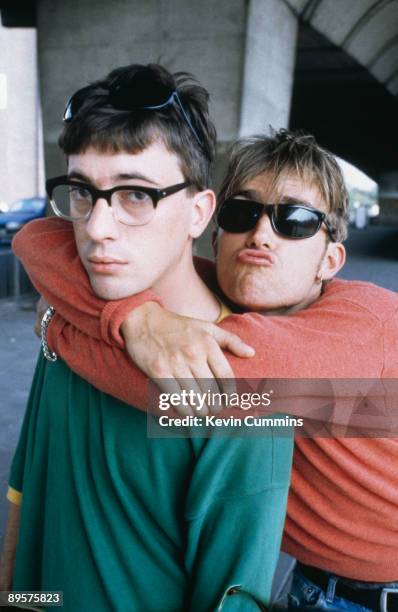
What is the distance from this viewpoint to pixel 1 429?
14.2 ft

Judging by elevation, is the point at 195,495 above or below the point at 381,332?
below

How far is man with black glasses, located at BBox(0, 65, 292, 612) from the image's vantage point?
1.11 meters

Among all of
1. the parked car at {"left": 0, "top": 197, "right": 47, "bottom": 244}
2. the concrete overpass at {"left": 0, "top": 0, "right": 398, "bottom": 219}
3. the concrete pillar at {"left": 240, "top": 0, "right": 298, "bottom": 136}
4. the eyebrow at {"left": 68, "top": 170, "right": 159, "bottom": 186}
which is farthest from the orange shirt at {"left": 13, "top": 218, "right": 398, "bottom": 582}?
the parked car at {"left": 0, "top": 197, "right": 47, "bottom": 244}

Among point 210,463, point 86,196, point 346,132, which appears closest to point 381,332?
point 210,463

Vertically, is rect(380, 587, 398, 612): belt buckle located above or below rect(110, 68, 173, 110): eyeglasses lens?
below

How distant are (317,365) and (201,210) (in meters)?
0.48

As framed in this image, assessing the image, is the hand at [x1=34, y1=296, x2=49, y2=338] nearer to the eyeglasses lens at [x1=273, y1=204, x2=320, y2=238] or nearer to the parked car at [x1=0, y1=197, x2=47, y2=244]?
the eyeglasses lens at [x1=273, y1=204, x2=320, y2=238]

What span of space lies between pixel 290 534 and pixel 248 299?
0.59 m

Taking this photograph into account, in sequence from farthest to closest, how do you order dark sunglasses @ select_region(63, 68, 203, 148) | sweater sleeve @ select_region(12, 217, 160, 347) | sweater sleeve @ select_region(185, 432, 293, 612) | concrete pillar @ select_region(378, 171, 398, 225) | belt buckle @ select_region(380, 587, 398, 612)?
1. concrete pillar @ select_region(378, 171, 398, 225)
2. belt buckle @ select_region(380, 587, 398, 612)
3. dark sunglasses @ select_region(63, 68, 203, 148)
4. sweater sleeve @ select_region(12, 217, 160, 347)
5. sweater sleeve @ select_region(185, 432, 293, 612)

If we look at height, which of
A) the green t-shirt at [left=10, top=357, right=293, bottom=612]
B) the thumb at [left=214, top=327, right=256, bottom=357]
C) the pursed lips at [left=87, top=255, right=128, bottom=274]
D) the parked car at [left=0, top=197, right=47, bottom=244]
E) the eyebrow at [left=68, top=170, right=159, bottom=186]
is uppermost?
the parked car at [left=0, top=197, right=47, bottom=244]

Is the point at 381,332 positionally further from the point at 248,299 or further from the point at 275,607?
the point at 275,607

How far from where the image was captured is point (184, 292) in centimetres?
142

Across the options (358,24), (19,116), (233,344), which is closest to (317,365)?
(233,344)

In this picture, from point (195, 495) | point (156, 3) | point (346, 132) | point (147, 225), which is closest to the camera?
point (195, 495)
